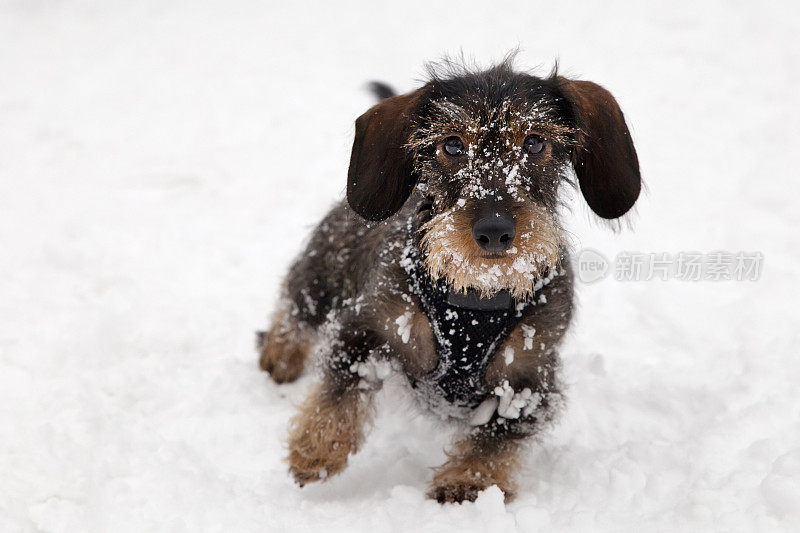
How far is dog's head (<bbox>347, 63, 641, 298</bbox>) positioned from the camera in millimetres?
2400

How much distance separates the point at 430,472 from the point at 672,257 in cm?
251

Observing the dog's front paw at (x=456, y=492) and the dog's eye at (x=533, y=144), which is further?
the dog's front paw at (x=456, y=492)

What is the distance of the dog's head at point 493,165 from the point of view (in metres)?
2.40

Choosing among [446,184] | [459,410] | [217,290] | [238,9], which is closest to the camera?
[446,184]

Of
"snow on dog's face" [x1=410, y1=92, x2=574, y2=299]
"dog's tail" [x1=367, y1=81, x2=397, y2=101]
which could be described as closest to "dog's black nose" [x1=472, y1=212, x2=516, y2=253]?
"snow on dog's face" [x1=410, y1=92, x2=574, y2=299]

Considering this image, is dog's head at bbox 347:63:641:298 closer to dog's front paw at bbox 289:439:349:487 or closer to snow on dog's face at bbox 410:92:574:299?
snow on dog's face at bbox 410:92:574:299

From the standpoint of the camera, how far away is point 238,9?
8703 millimetres

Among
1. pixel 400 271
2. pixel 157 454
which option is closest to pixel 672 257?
pixel 400 271

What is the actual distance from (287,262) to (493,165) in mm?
2702

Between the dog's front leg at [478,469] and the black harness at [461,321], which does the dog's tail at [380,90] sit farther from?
the dog's front leg at [478,469]

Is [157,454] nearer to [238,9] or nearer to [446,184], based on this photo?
[446,184]
